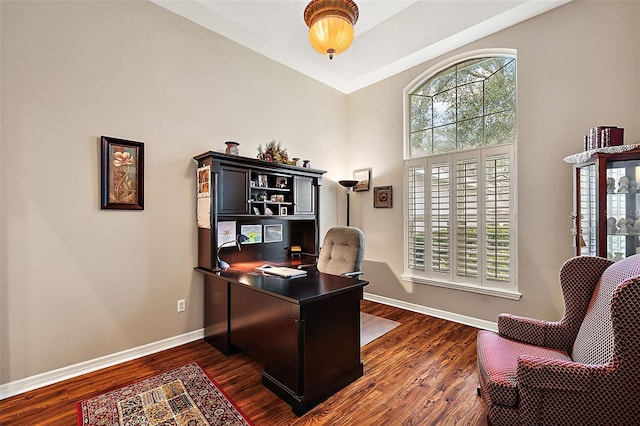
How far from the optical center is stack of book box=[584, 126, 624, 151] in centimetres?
217

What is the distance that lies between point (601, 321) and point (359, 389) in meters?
1.55

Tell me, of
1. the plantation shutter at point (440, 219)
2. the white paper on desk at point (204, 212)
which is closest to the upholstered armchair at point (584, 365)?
the plantation shutter at point (440, 219)

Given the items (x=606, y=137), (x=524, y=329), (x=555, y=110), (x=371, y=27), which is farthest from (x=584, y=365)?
(x=371, y=27)

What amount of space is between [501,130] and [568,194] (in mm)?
982

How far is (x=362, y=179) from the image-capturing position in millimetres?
4625

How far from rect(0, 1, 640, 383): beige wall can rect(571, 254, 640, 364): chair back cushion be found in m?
1.34

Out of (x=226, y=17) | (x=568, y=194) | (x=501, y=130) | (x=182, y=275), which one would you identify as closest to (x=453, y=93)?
(x=501, y=130)

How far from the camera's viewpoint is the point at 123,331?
103 inches

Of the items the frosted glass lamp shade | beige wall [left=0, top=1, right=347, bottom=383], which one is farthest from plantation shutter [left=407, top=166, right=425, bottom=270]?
beige wall [left=0, top=1, right=347, bottom=383]

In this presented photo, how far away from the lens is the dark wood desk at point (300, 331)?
1934mm

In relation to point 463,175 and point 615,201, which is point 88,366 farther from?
point 615,201

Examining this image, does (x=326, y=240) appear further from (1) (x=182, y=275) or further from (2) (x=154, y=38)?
(2) (x=154, y=38)

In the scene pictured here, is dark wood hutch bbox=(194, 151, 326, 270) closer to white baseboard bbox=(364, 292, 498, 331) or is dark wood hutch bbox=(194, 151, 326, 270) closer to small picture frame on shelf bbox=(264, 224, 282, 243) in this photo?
small picture frame on shelf bbox=(264, 224, 282, 243)

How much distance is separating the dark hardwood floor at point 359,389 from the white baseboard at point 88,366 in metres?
0.06
